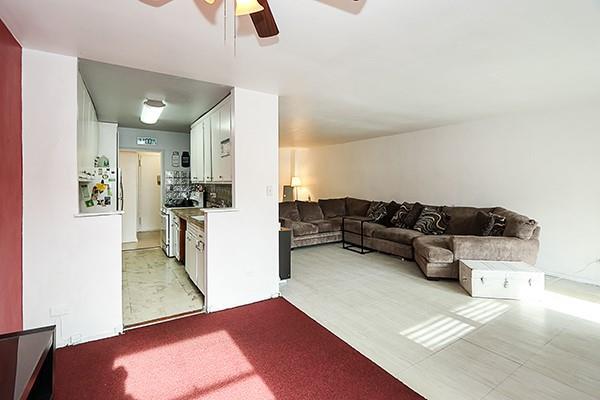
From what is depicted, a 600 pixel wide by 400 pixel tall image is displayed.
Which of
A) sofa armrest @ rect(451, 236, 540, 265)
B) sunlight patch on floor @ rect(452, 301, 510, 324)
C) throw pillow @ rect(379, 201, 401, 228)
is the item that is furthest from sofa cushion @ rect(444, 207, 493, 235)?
sunlight patch on floor @ rect(452, 301, 510, 324)

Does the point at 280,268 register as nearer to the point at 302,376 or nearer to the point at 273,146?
the point at 273,146

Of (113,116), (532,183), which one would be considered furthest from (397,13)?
(113,116)

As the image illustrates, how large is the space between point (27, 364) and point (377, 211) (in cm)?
575

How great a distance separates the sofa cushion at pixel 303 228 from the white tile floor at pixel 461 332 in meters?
1.69

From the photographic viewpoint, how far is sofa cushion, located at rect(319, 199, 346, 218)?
23.0 feet

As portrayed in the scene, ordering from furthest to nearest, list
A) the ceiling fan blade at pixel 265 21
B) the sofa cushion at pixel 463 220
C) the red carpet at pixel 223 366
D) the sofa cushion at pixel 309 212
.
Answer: the sofa cushion at pixel 309 212, the sofa cushion at pixel 463 220, the red carpet at pixel 223 366, the ceiling fan blade at pixel 265 21

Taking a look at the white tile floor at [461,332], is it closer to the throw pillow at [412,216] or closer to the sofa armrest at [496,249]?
the sofa armrest at [496,249]

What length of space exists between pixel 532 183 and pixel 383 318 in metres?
3.28

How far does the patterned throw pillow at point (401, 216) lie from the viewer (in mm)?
5450

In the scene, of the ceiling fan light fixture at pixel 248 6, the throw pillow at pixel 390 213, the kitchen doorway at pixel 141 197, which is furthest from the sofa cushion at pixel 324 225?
the ceiling fan light fixture at pixel 248 6

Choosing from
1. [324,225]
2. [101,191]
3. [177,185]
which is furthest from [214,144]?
[324,225]

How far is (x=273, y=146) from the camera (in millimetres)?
3371

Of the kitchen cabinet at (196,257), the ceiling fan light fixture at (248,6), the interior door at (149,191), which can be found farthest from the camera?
the interior door at (149,191)

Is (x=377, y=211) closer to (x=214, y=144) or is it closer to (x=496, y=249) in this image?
(x=496, y=249)
